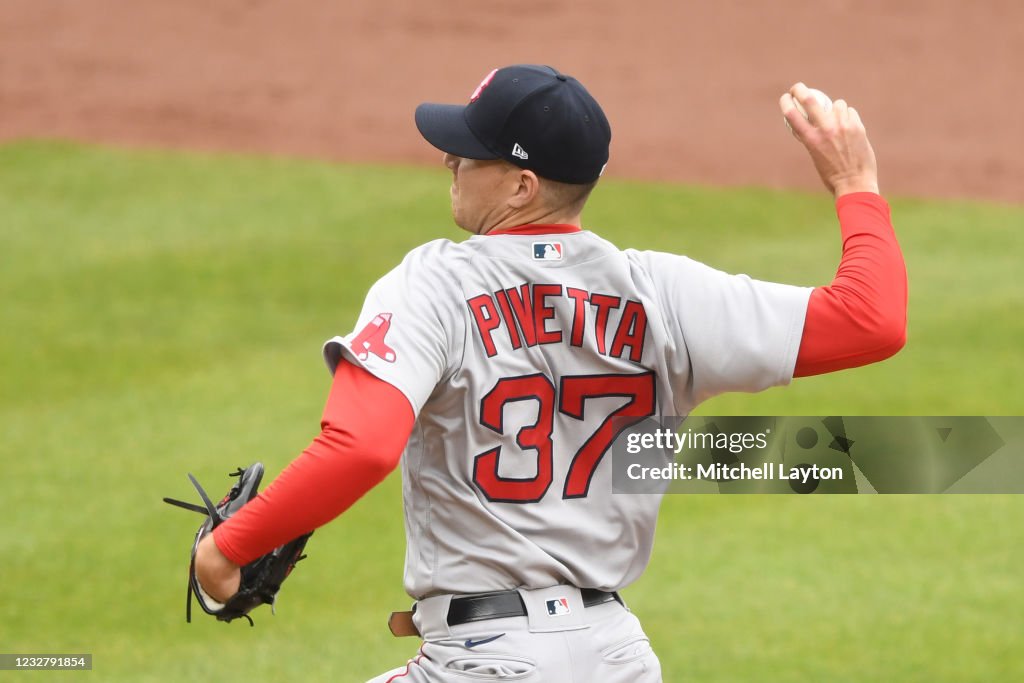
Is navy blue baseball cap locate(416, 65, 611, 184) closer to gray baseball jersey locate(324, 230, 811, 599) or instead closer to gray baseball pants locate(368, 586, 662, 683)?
gray baseball jersey locate(324, 230, 811, 599)

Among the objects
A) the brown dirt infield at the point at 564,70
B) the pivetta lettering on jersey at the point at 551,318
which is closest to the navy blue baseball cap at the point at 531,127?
the pivetta lettering on jersey at the point at 551,318

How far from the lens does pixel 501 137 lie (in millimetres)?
2506

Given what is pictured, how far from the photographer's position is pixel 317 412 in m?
8.10

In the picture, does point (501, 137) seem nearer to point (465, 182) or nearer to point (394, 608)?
point (465, 182)

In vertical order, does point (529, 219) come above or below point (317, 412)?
below

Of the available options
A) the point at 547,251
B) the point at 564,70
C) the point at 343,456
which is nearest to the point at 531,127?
the point at 547,251

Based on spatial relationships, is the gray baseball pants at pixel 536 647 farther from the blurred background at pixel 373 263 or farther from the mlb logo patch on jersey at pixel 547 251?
the blurred background at pixel 373 263

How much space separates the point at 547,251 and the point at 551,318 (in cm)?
13

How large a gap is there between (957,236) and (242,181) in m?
6.35

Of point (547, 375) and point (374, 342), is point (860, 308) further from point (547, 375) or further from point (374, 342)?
point (374, 342)

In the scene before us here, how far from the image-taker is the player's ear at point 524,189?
2533 mm

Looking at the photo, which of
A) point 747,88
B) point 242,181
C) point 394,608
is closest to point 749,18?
point 747,88

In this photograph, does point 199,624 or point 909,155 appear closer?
point 199,624

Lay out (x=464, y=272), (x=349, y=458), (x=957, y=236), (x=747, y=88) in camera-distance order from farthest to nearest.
→ (x=747, y=88) < (x=957, y=236) < (x=464, y=272) < (x=349, y=458)
